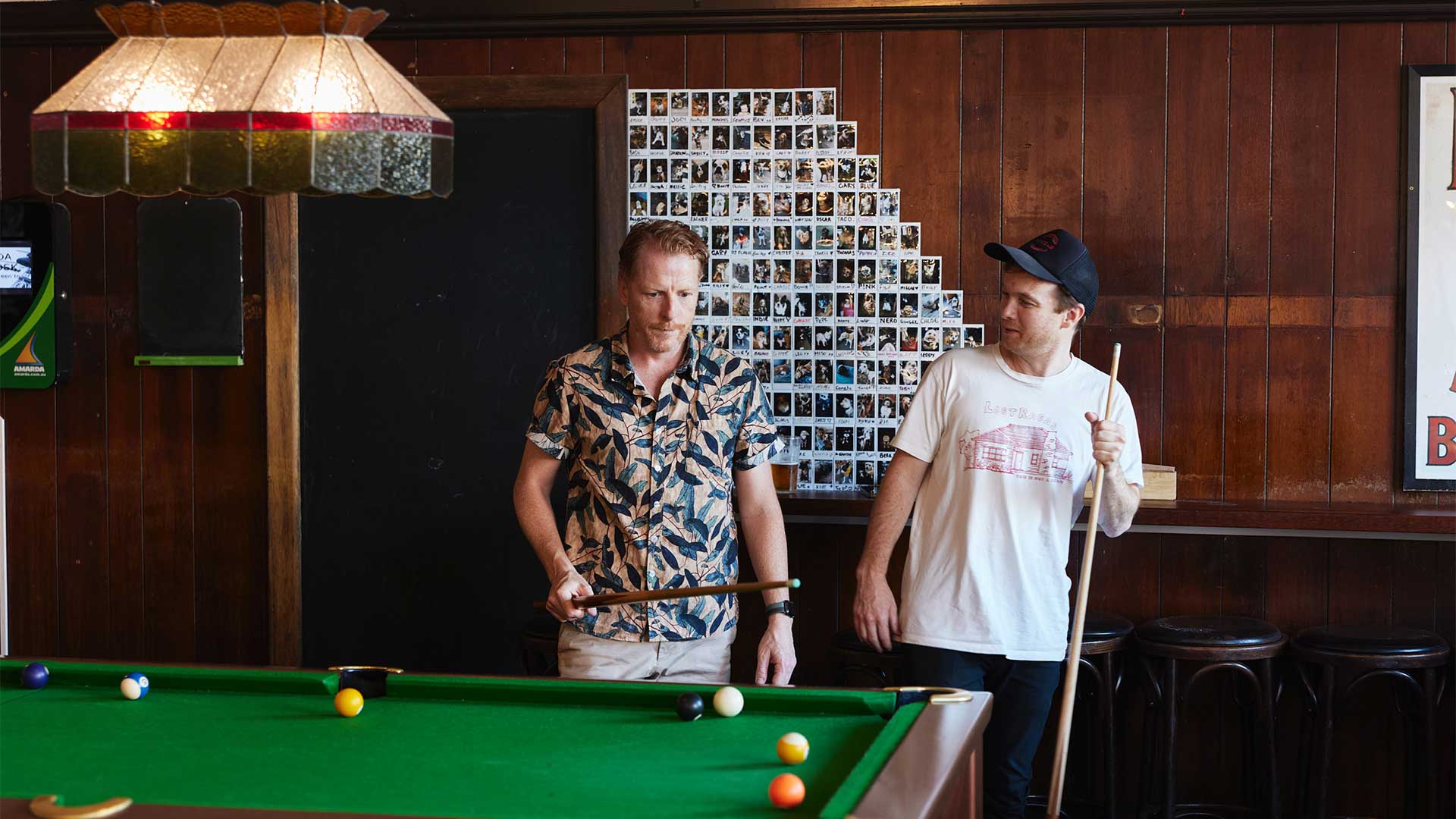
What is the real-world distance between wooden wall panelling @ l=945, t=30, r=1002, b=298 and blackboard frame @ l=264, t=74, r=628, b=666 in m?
1.09

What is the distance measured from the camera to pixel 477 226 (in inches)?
175

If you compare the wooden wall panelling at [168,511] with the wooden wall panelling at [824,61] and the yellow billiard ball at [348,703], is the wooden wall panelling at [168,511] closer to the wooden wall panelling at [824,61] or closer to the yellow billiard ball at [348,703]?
the wooden wall panelling at [824,61]

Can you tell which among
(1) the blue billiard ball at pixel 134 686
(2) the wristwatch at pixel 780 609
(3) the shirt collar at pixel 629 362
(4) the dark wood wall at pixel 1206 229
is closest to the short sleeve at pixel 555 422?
(3) the shirt collar at pixel 629 362

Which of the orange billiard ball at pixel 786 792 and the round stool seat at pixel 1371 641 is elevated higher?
the orange billiard ball at pixel 786 792

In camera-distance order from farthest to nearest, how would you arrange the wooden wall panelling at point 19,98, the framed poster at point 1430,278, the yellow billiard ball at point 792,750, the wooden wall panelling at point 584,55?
the wooden wall panelling at point 19,98, the wooden wall panelling at point 584,55, the framed poster at point 1430,278, the yellow billiard ball at point 792,750

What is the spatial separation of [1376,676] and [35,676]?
3524 millimetres

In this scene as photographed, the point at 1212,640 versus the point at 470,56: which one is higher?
the point at 470,56

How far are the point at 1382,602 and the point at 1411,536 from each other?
412mm

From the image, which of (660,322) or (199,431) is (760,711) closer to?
(660,322)

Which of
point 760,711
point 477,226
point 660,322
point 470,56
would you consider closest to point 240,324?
point 477,226

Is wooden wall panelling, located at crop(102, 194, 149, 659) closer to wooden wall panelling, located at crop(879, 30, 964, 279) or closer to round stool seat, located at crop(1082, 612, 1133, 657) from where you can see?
wooden wall panelling, located at crop(879, 30, 964, 279)

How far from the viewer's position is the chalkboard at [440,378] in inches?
174

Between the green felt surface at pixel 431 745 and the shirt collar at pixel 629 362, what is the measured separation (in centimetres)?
86

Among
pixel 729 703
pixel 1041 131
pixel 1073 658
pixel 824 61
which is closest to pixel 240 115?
pixel 729 703
